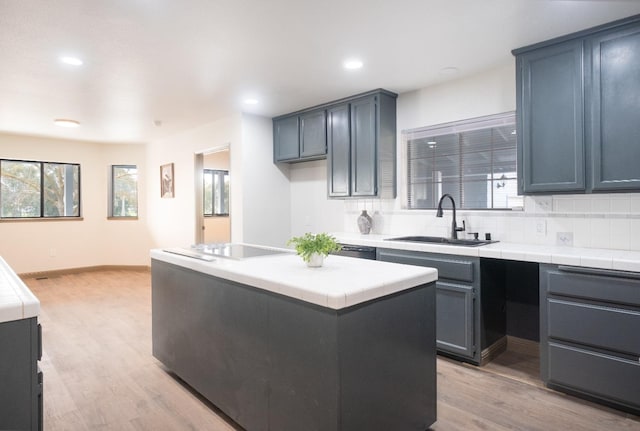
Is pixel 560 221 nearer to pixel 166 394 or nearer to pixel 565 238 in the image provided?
pixel 565 238

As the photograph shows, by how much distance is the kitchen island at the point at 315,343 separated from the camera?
154cm

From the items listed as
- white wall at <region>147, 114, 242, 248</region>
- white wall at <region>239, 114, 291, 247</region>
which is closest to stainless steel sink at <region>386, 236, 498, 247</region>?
white wall at <region>239, 114, 291, 247</region>

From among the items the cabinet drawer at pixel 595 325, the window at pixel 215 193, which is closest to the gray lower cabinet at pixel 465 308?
the cabinet drawer at pixel 595 325

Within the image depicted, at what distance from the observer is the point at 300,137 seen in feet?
15.2

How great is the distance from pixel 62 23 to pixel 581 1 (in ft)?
10.2

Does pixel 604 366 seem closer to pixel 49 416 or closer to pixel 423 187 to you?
pixel 423 187

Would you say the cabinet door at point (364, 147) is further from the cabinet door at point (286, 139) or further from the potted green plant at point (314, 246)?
the potted green plant at point (314, 246)

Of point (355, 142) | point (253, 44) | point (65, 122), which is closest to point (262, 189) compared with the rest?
point (355, 142)

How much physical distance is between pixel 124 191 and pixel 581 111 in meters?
7.17

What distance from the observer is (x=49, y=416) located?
7.40 feet

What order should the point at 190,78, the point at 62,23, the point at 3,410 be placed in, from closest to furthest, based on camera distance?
the point at 3,410, the point at 62,23, the point at 190,78

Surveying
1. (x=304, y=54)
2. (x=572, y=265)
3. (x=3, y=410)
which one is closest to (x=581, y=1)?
(x=572, y=265)

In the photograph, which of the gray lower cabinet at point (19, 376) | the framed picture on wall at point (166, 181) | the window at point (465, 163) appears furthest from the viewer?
the framed picture on wall at point (166, 181)

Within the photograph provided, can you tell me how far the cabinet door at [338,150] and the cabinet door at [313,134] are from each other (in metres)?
0.08
